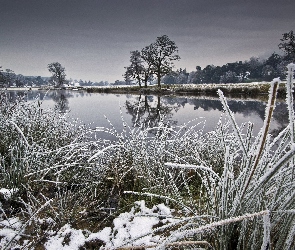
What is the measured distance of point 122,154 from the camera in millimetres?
2801

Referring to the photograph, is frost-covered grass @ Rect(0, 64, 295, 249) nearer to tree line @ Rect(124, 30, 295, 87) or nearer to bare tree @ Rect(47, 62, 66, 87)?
tree line @ Rect(124, 30, 295, 87)

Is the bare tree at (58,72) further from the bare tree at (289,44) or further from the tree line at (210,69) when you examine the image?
the bare tree at (289,44)

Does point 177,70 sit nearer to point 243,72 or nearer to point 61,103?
point 61,103

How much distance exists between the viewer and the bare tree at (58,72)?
2649 inches

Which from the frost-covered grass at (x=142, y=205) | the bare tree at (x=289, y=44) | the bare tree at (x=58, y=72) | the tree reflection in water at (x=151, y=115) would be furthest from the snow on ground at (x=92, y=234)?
the bare tree at (x=58, y=72)

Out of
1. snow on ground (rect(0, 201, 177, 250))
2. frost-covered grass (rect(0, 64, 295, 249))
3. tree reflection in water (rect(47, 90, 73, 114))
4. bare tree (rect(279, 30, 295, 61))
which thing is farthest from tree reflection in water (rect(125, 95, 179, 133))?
bare tree (rect(279, 30, 295, 61))

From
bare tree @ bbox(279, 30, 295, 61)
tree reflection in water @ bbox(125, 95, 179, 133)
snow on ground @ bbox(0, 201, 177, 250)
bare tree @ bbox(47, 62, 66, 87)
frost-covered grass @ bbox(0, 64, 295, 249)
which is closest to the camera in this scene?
frost-covered grass @ bbox(0, 64, 295, 249)

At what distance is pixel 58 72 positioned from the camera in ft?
223

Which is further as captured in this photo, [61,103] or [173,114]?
[61,103]

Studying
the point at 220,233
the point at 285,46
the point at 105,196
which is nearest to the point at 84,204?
the point at 105,196

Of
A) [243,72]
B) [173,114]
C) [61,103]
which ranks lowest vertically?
[173,114]

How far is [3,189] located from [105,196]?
972mm

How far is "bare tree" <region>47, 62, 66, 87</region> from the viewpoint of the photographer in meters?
67.3

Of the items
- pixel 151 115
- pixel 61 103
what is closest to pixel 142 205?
pixel 151 115
